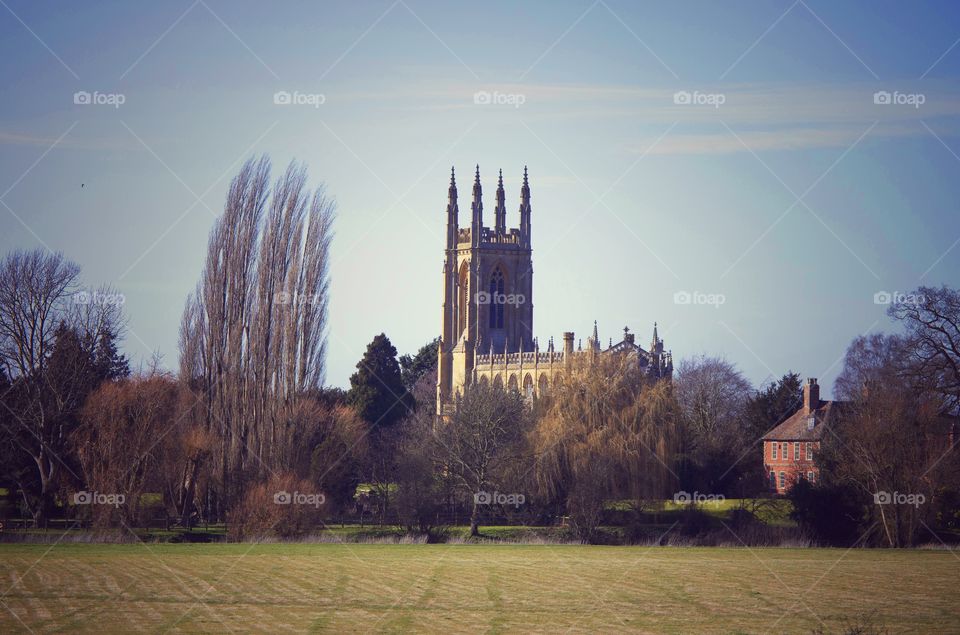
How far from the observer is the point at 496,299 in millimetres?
118688

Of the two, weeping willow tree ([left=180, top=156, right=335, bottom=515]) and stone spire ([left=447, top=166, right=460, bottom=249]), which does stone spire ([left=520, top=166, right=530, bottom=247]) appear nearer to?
stone spire ([left=447, top=166, right=460, bottom=249])

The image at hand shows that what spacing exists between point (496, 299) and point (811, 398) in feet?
175

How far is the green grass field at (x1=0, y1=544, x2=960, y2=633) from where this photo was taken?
966 inches

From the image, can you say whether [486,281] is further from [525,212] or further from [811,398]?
[811,398]

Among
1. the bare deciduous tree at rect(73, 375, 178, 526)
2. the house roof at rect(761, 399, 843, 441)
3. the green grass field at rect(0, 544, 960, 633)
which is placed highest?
the house roof at rect(761, 399, 843, 441)

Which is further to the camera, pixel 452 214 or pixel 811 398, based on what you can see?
pixel 452 214

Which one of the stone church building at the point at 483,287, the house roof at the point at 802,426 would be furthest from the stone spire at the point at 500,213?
the house roof at the point at 802,426

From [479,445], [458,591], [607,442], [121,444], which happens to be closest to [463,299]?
[479,445]

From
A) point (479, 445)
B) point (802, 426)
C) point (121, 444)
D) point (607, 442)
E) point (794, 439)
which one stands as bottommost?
point (121, 444)

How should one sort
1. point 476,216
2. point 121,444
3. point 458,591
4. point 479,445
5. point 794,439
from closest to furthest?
point 458,591 < point 121,444 < point 479,445 < point 794,439 < point 476,216

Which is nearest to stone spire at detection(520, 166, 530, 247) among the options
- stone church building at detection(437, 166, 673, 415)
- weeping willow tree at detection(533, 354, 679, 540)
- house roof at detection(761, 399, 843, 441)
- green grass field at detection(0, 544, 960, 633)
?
stone church building at detection(437, 166, 673, 415)

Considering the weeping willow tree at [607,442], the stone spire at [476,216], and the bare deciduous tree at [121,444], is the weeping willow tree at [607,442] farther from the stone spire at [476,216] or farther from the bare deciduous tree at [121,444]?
the stone spire at [476,216]

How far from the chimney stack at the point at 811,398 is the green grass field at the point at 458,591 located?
85.2 ft

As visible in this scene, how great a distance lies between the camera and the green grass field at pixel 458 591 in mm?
24531
